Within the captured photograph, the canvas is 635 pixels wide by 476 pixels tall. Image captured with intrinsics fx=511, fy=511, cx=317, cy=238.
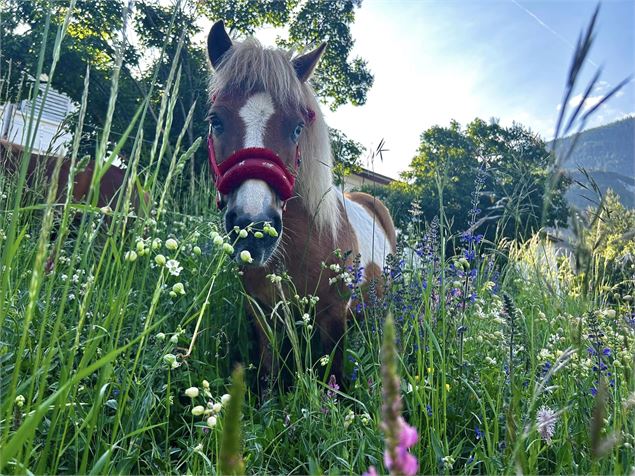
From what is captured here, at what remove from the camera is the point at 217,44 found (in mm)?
3410

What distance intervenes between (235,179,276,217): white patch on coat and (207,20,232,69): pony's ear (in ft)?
4.24

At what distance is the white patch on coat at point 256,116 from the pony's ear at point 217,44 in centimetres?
69

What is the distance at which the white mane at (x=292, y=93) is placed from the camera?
9.54 ft

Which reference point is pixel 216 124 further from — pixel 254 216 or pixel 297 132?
pixel 254 216

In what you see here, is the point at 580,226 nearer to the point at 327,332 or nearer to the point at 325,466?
the point at 325,466

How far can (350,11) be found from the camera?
649 inches

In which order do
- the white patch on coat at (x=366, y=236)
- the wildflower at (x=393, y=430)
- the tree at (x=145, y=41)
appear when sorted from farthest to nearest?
the tree at (x=145, y=41)
the white patch on coat at (x=366, y=236)
the wildflower at (x=393, y=430)

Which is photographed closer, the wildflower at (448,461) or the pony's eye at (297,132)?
the wildflower at (448,461)

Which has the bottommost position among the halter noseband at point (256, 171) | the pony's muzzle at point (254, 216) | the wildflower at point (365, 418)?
the wildflower at point (365, 418)

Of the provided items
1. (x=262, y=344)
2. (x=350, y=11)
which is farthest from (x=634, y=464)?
(x=350, y=11)

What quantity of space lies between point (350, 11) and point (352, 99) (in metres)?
3.28

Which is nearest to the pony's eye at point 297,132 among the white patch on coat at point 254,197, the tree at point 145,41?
the white patch on coat at point 254,197

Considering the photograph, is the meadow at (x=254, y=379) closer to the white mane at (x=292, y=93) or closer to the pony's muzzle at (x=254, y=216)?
the pony's muzzle at (x=254, y=216)

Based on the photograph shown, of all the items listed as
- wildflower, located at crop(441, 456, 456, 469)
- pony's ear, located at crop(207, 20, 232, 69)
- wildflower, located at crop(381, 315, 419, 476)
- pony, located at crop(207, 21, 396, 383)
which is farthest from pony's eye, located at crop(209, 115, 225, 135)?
wildflower, located at crop(381, 315, 419, 476)
